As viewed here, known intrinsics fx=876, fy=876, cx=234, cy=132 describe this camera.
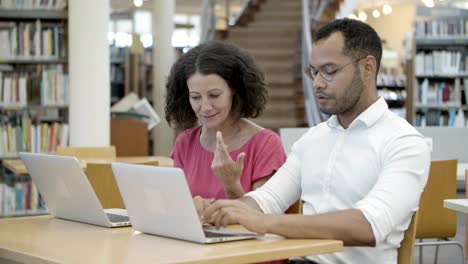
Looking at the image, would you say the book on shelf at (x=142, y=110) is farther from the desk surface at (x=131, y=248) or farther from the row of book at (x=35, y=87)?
the desk surface at (x=131, y=248)

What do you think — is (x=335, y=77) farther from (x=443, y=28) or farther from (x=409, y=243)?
(x=443, y=28)

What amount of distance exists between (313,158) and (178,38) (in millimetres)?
20542

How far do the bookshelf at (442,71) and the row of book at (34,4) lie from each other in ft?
16.4

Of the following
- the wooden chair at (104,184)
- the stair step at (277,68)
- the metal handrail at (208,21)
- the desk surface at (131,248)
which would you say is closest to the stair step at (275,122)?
the stair step at (277,68)

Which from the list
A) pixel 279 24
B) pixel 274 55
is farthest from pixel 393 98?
pixel 274 55

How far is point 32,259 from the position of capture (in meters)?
1.93

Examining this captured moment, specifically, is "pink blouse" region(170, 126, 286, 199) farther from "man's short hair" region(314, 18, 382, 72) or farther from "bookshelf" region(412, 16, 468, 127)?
"bookshelf" region(412, 16, 468, 127)

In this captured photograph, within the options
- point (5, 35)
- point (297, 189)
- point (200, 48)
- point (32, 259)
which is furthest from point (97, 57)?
point (32, 259)

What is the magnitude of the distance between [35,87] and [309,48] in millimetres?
4059

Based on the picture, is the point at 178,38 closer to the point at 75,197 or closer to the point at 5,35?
the point at 5,35

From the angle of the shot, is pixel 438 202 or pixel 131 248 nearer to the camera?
pixel 131 248

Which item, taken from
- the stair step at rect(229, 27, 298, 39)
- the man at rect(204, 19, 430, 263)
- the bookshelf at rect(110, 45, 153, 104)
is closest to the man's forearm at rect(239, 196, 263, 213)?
the man at rect(204, 19, 430, 263)

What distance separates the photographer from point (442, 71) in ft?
34.7

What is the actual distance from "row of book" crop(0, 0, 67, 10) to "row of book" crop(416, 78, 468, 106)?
16.7ft
